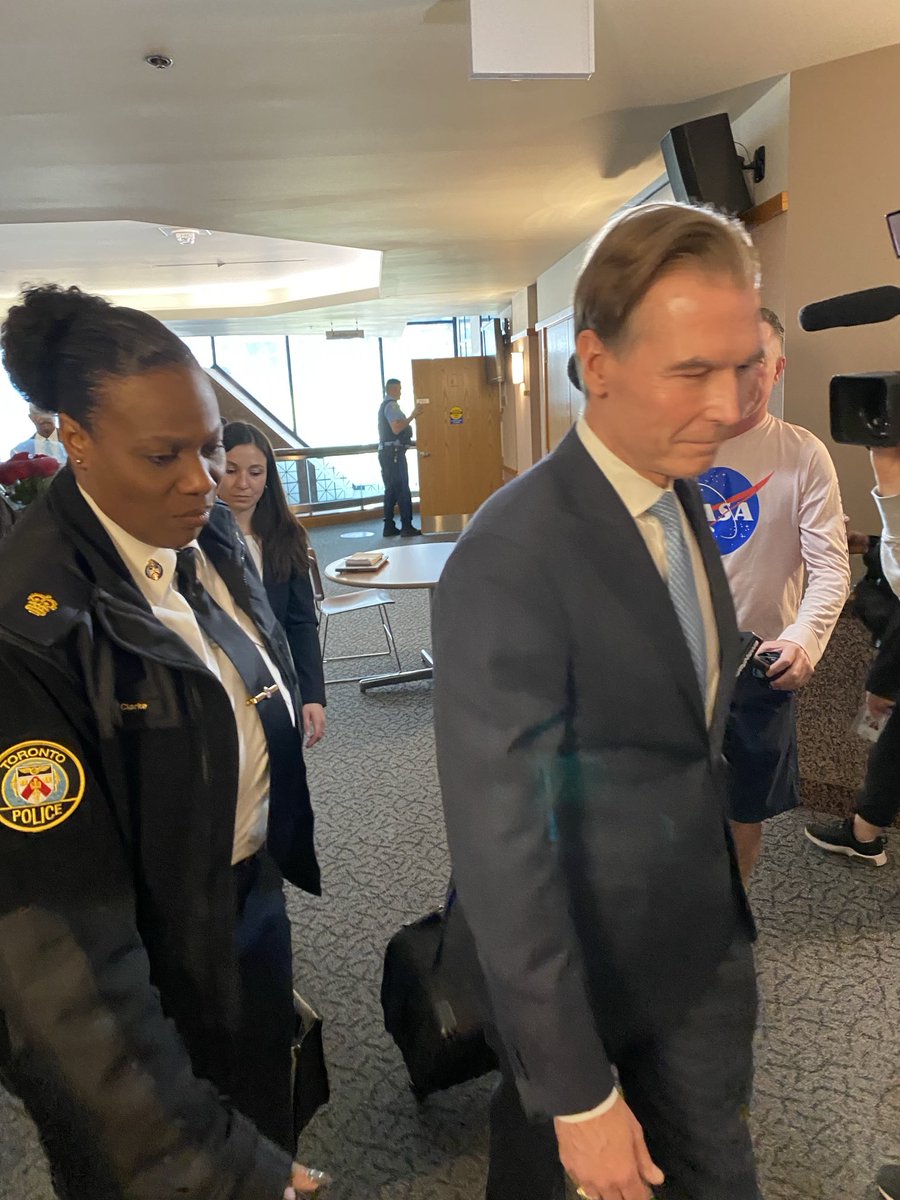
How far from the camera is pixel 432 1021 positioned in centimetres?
154

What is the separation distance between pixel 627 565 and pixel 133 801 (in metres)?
0.59

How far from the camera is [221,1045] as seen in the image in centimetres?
98

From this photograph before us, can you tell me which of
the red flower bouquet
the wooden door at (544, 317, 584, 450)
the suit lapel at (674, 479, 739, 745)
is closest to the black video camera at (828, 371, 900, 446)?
the suit lapel at (674, 479, 739, 745)

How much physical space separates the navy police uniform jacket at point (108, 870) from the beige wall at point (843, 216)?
2926 mm

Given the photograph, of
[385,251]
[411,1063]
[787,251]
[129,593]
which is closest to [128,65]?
[787,251]

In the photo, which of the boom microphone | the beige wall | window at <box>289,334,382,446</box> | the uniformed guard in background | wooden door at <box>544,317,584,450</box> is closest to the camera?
the boom microphone

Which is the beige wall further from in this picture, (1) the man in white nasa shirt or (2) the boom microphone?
(2) the boom microphone

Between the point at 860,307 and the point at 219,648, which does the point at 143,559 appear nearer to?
the point at 219,648

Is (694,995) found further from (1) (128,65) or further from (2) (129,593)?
(1) (128,65)

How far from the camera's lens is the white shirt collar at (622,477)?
82 centimetres

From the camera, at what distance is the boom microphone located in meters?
1.39

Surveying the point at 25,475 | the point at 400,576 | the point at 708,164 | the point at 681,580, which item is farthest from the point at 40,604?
the point at 708,164

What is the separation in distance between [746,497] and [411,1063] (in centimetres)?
145

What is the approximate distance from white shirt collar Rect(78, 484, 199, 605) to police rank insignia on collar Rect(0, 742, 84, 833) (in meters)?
0.25
